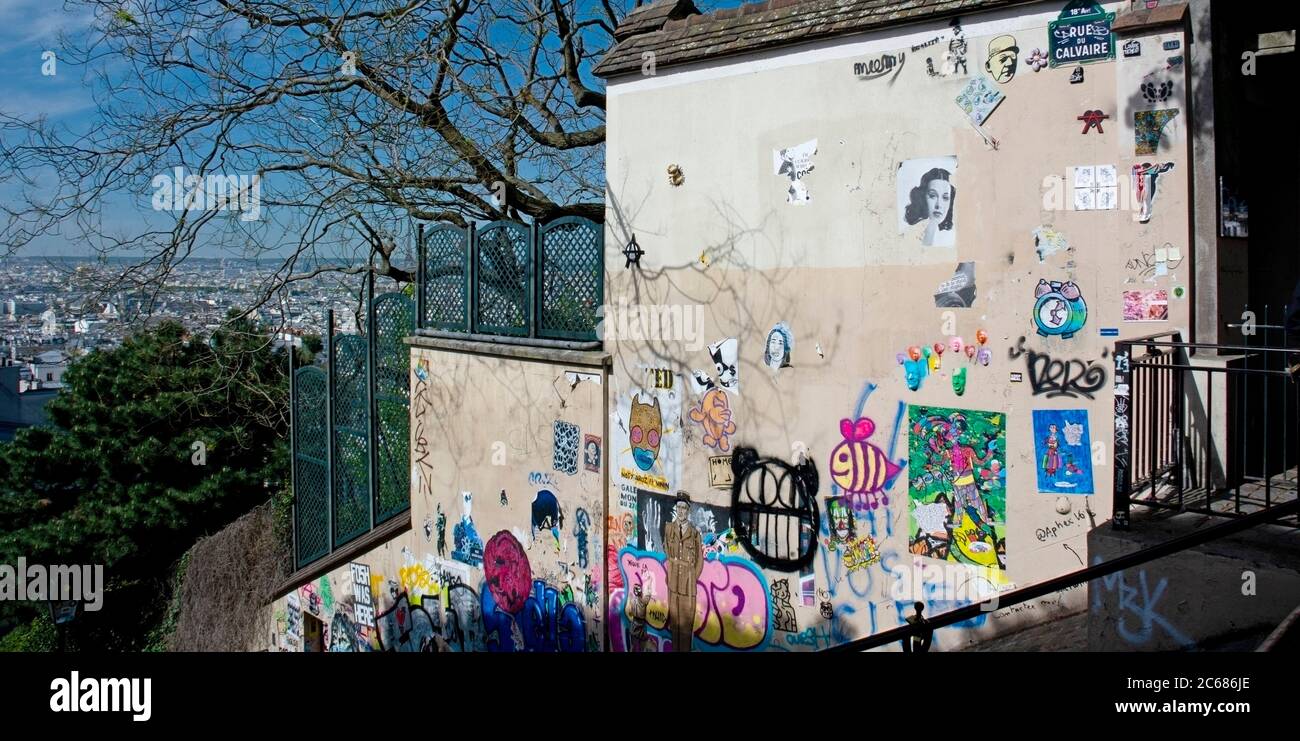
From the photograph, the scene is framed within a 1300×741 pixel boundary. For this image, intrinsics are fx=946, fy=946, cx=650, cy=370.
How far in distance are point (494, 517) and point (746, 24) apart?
4.99m

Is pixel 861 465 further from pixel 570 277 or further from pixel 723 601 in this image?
pixel 570 277

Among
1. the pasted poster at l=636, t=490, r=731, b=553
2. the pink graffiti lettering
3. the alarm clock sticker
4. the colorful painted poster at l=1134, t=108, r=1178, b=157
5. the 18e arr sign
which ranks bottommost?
the pink graffiti lettering

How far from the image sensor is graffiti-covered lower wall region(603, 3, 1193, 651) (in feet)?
18.7

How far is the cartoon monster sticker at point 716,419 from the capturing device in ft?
24.1

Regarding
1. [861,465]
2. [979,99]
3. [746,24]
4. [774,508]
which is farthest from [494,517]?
[979,99]

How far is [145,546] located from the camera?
18.8m

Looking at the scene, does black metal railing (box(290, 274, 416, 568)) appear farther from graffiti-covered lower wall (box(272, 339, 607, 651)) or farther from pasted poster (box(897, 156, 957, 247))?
pasted poster (box(897, 156, 957, 247))

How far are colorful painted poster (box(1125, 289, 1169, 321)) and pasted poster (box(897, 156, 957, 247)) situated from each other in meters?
1.13

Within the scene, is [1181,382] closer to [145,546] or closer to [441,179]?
[441,179]

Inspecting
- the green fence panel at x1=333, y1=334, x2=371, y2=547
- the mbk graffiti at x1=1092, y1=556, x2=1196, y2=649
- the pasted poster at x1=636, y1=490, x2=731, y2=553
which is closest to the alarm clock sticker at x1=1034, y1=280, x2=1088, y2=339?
the mbk graffiti at x1=1092, y1=556, x2=1196, y2=649

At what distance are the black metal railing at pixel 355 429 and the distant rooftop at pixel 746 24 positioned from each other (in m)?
3.98

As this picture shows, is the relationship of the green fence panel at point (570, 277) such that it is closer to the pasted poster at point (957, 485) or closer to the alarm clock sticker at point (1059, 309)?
the pasted poster at point (957, 485)

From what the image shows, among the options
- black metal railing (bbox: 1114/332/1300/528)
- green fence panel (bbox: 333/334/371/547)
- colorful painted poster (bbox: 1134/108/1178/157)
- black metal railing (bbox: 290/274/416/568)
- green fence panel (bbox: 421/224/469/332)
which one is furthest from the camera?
green fence panel (bbox: 333/334/371/547)
